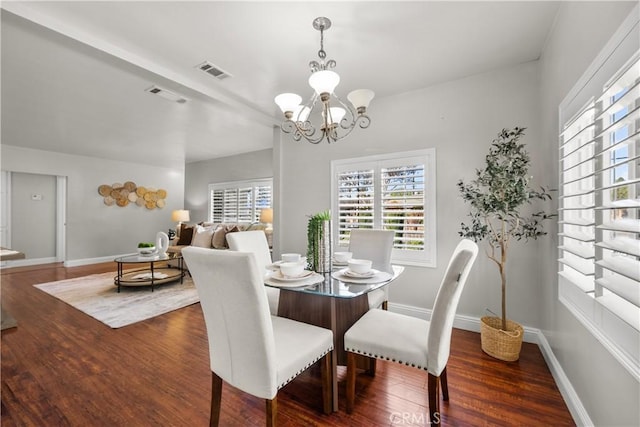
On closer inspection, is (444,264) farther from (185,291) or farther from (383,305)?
(185,291)

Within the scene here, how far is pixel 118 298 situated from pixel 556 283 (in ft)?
16.4

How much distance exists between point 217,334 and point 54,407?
1.35 meters

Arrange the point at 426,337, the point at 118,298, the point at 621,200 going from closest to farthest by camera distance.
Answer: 1. the point at 621,200
2. the point at 426,337
3. the point at 118,298

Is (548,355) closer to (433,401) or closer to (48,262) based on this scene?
(433,401)

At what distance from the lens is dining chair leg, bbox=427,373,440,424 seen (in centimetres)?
141

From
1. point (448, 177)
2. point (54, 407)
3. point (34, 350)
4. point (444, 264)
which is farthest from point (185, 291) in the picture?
point (448, 177)

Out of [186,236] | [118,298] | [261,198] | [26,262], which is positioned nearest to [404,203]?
[261,198]

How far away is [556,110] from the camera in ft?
6.59

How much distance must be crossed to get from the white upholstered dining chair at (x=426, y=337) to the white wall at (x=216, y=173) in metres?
4.86

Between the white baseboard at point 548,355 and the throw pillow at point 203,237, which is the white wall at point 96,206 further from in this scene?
the white baseboard at point 548,355

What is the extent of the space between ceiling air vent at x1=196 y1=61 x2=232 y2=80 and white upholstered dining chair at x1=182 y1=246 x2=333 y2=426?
2040mm

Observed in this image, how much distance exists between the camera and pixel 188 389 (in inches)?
74.4

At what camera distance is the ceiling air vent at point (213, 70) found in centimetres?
257

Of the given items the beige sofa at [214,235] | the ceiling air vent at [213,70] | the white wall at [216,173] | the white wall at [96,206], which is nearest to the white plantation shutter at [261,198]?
the white wall at [216,173]
